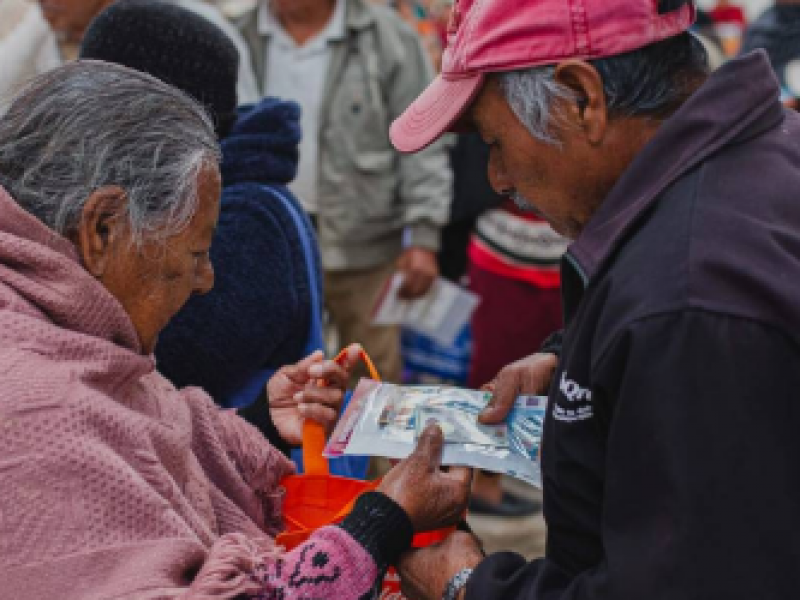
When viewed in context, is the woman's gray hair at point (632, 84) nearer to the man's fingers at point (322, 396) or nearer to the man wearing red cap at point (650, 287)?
the man wearing red cap at point (650, 287)

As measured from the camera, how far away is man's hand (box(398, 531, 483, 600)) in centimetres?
173

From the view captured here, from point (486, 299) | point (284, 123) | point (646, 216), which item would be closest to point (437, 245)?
point (486, 299)

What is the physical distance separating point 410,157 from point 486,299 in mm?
708

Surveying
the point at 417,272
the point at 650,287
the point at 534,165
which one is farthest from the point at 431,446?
the point at 417,272

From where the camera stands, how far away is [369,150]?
446 centimetres

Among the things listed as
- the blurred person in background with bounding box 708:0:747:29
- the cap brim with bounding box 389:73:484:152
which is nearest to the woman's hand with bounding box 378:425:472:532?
the cap brim with bounding box 389:73:484:152

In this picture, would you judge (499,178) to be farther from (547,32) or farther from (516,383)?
(516,383)

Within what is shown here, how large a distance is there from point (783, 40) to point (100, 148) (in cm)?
372

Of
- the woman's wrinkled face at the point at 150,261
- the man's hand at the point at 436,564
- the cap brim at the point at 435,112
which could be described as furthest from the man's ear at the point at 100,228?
the man's hand at the point at 436,564

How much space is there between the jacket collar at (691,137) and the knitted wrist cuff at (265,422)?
1063mm

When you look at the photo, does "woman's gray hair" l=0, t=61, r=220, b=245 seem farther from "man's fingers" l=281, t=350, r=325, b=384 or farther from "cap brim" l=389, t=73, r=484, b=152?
"man's fingers" l=281, t=350, r=325, b=384

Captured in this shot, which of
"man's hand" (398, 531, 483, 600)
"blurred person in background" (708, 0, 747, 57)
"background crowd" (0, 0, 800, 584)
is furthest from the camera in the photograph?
"blurred person in background" (708, 0, 747, 57)

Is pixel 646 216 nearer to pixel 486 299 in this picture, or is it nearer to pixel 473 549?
pixel 473 549

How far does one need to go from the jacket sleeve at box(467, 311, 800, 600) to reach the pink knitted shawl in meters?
0.61
